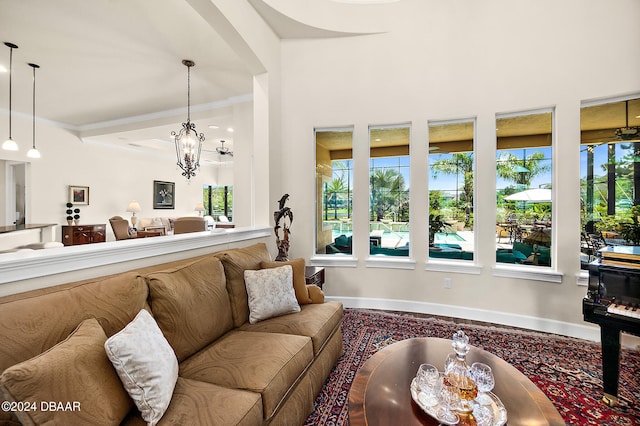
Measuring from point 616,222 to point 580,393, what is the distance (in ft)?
6.29

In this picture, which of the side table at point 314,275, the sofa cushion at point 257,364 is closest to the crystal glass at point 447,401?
the sofa cushion at point 257,364

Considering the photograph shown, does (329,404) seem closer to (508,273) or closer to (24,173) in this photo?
(508,273)

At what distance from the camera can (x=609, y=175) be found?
116 inches

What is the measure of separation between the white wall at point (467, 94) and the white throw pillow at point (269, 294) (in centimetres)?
157

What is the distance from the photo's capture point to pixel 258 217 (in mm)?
3562

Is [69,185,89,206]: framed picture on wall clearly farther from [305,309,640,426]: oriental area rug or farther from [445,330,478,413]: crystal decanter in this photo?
[445,330,478,413]: crystal decanter

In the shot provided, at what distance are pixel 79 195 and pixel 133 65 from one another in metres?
4.47

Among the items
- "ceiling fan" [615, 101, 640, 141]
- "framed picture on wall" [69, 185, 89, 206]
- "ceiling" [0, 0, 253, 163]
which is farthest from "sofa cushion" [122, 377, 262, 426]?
"framed picture on wall" [69, 185, 89, 206]

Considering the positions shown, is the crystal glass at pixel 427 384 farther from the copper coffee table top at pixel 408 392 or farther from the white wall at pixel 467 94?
the white wall at pixel 467 94

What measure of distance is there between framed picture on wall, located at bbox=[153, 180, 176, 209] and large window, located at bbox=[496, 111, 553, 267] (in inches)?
359

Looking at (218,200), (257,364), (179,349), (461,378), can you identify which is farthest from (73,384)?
(218,200)

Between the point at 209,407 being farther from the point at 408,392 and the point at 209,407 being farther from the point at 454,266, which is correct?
the point at 454,266

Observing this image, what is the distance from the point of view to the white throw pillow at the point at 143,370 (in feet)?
3.67

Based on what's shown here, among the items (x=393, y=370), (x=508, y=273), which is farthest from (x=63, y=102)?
(x=508, y=273)
